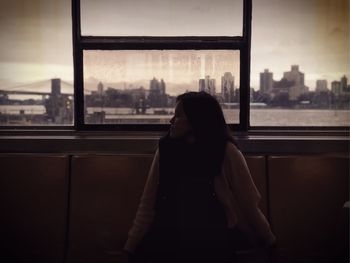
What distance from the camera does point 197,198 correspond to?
2039mm

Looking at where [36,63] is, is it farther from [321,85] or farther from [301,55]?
[321,85]

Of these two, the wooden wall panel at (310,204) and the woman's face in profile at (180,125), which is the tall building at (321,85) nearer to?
the wooden wall panel at (310,204)

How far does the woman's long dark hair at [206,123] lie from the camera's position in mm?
2119

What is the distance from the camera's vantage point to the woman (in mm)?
2004

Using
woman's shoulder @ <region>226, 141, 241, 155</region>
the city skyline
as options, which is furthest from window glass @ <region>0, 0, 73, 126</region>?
woman's shoulder @ <region>226, 141, 241, 155</region>

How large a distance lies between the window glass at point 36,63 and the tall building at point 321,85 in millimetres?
1816

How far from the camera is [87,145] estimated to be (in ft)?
10.3

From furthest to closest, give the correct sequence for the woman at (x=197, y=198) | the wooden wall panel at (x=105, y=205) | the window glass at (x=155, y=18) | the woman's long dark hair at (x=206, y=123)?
the window glass at (x=155, y=18)
the wooden wall panel at (x=105, y=205)
the woman's long dark hair at (x=206, y=123)
the woman at (x=197, y=198)

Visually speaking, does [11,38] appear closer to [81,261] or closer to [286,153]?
[81,261]

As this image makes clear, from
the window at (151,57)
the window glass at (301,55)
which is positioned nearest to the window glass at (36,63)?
→ the window at (151,57)

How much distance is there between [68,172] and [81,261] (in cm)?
59

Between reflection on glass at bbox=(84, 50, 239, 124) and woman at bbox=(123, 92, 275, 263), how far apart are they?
1.20 meters

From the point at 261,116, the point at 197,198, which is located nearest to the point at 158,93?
the point at 261,116

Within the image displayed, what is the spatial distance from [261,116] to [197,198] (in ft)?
4.93
